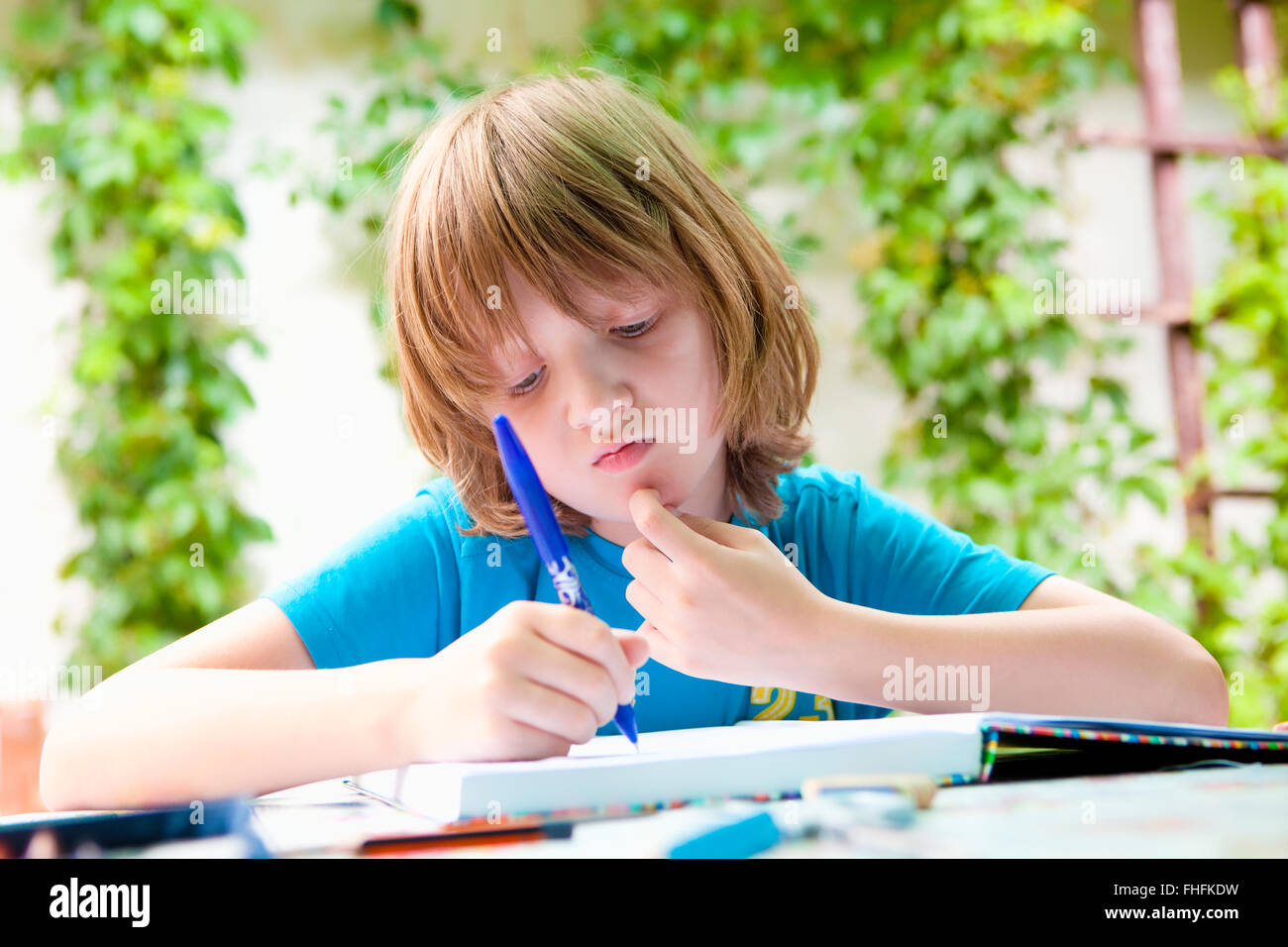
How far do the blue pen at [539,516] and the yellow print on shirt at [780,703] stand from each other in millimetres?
346

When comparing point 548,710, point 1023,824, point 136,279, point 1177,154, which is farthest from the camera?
point 1177,154

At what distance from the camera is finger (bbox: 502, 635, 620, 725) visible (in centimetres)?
54

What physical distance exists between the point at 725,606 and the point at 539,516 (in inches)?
4.8

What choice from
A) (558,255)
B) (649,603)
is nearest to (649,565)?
(649,603)

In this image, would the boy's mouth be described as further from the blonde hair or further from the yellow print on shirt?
the yellow print on shirt

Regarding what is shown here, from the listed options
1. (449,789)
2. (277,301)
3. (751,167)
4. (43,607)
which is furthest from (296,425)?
(449,789)

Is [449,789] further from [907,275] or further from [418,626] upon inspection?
[907,275]

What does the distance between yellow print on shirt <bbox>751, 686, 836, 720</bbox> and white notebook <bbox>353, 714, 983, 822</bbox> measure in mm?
388

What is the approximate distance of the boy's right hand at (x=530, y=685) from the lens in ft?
1.76

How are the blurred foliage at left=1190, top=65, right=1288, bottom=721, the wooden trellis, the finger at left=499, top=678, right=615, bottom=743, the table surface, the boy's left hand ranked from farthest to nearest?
the wooden trellis < the blurred foliage at left=1190, top=65, right=1288, bottom=721 < the boy's left hand < the finger at left=499, top=678, right=615, bottom=743 < the table surface

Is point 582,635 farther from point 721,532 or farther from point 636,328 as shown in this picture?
point 636,328

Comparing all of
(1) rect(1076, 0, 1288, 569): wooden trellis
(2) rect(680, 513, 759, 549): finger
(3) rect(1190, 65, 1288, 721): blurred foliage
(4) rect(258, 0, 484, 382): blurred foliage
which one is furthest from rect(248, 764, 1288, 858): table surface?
(1) rect(1076, 0, 1288, 569): wooden trellis

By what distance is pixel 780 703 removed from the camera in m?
0.95
